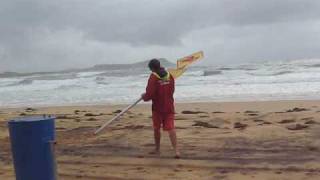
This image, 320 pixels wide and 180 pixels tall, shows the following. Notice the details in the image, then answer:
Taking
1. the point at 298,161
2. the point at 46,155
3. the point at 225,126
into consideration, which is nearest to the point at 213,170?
the point at 298,161

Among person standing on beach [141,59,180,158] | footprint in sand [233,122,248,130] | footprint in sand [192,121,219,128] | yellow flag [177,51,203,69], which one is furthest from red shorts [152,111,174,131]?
footprint in sand [192,121,219,128]

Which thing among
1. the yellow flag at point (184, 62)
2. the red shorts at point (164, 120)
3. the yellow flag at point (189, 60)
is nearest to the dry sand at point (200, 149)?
the red shorts at point (164, 120)

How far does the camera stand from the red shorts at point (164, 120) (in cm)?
848

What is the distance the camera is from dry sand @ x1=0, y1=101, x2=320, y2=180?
7312 mm

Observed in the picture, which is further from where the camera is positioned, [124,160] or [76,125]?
[76,125]

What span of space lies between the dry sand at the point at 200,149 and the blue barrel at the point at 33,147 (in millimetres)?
1773

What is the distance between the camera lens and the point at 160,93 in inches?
332

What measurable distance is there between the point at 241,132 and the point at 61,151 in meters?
3.28

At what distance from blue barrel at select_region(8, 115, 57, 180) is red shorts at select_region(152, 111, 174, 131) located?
10.2 feet

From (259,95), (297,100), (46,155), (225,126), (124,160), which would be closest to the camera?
(46,155)

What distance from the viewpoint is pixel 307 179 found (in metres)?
6.66

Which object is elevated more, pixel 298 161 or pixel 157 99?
pixel 157 99

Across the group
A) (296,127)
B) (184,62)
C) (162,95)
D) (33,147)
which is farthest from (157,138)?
(33,147)

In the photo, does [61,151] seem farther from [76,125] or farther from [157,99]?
[76,125]
